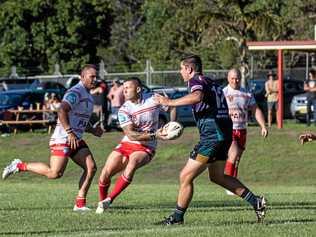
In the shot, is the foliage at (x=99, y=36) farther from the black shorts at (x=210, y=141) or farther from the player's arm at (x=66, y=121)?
the black shorts at (x=210, y=141)

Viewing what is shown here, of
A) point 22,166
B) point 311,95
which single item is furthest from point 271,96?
point 22,166

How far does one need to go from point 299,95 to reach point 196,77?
2773cm

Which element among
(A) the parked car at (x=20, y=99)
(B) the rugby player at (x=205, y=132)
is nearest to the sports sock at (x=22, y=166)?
(B) the rugby player at (x=205, y=132)

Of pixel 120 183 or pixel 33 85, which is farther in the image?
pixel 33 85

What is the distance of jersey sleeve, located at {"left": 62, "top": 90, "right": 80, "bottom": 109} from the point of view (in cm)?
1386

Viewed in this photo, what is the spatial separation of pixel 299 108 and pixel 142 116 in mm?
24127

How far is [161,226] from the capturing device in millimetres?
11828

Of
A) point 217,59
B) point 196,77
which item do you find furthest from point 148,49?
point 196,77

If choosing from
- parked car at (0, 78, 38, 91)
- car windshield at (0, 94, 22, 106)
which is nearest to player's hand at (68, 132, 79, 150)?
car windshield at (0, 94, 22, 106)

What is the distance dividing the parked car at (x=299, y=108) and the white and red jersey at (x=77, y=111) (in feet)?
78.4

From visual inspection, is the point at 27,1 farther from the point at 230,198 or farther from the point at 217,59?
the point at 230,198

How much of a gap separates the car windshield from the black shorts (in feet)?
84.1

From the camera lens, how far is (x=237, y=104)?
17281mm

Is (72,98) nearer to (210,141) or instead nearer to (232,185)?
(210,141)
